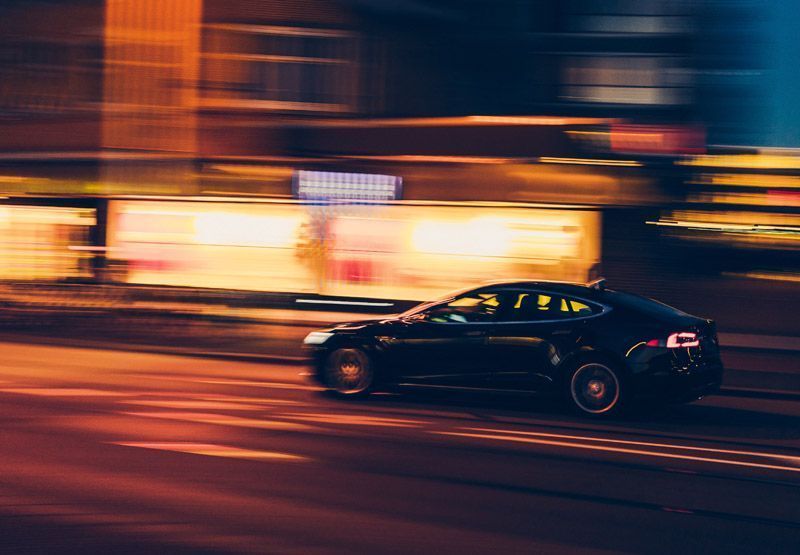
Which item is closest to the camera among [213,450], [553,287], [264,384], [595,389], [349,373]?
[213,450]

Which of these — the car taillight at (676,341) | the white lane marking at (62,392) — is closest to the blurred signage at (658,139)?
the car taillight at (676,341)

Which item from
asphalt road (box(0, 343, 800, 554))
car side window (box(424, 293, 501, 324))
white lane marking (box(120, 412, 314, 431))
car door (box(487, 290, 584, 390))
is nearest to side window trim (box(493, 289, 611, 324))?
car door (box(487, 290, 584, 390))

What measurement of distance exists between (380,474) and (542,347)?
363 centimetres

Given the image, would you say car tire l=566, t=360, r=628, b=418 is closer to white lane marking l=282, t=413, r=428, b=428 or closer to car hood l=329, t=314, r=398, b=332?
white lane marking l=282, t=413, r=428, b=428

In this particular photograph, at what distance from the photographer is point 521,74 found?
67.9ft

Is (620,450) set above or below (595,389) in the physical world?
below

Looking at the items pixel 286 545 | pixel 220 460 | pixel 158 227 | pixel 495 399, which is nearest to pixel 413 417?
pixel 495 399

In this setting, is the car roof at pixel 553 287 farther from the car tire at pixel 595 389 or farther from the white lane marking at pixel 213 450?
the white lane marking at pixel 213 450

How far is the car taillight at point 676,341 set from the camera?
10.7 m

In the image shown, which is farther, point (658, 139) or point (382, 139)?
point (382, 139)

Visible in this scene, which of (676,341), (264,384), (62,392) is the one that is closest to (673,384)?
(676,341)

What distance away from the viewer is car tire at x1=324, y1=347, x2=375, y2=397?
11703 millimetres

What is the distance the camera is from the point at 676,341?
10.8m

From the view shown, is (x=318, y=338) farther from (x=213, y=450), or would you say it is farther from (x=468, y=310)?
(x=213, y=450)
